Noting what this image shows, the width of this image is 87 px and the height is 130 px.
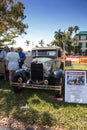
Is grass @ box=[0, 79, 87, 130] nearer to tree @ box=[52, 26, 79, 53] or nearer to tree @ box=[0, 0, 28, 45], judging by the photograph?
tree @ box=[0, 0, 28, 45]

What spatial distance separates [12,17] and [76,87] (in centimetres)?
1830

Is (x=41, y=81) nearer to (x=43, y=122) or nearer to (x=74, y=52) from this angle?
(x=43, y=122)

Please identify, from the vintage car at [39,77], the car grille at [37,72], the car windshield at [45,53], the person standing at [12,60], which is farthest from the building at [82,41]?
the car grille at [37,72]

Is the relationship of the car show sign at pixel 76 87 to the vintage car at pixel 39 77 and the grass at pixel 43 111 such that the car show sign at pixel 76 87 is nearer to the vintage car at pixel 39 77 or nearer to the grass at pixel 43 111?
the grass at pixel 43 111

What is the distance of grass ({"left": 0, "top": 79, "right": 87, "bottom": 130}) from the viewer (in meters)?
5.22

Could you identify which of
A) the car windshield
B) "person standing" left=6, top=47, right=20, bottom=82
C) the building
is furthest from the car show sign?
the building

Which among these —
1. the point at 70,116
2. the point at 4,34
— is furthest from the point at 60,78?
the point at 4,34

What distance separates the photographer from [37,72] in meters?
8.06

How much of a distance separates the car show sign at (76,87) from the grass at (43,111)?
0.24m

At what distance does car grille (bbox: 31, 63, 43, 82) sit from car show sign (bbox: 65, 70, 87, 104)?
142cm

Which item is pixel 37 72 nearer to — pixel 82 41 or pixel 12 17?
pixel 12 17

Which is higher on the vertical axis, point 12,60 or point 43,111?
point 12,60

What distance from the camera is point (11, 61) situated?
9164mm

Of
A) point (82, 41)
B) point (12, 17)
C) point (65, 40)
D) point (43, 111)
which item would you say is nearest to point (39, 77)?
point (43, 111)
